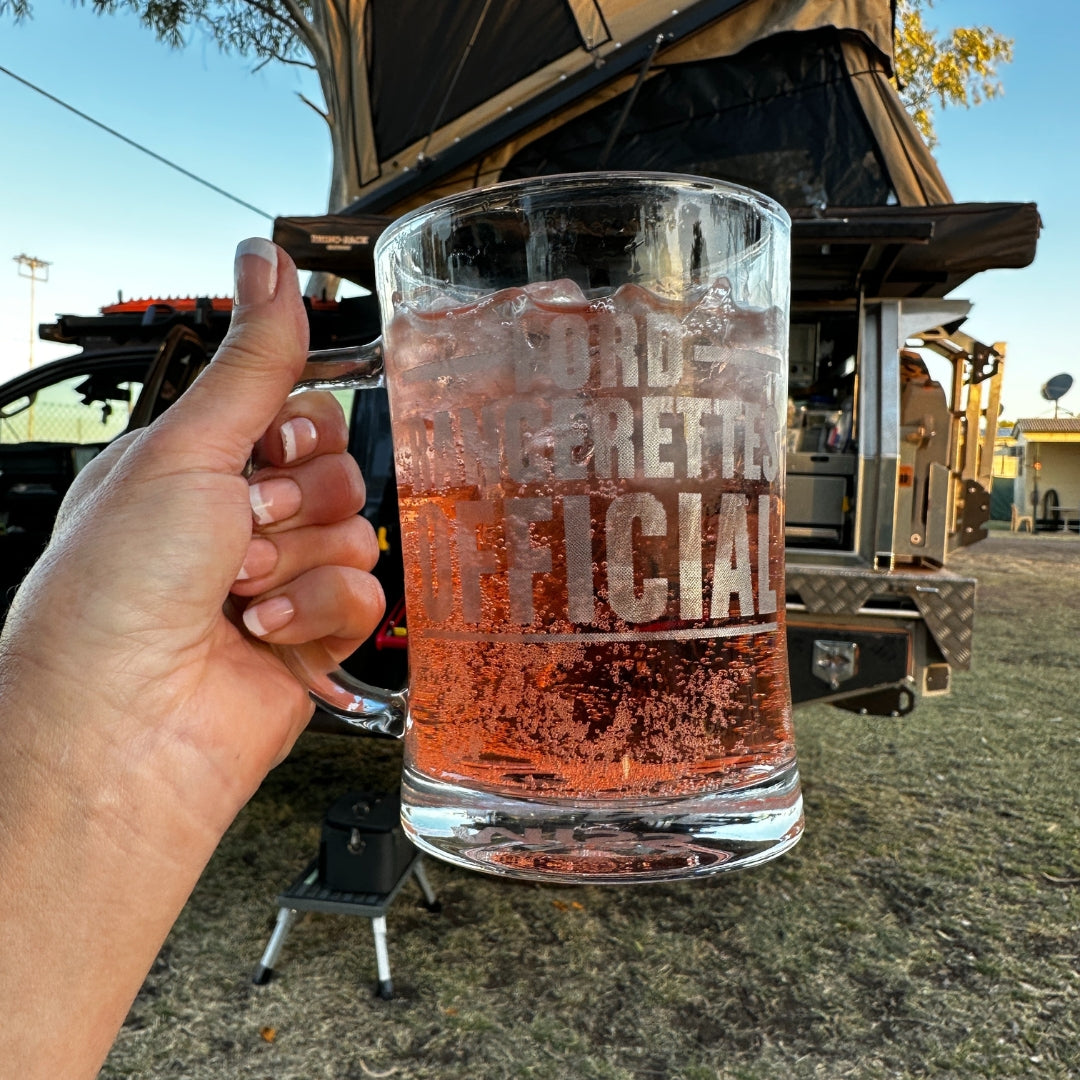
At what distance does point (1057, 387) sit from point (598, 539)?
2040 centimetres

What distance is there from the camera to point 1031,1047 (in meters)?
2.38

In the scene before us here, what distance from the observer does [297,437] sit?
1.01 metres

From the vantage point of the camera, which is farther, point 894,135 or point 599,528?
point 894,135

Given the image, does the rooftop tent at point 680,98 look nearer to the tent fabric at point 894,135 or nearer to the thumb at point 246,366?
the tent fabric at point 894,135

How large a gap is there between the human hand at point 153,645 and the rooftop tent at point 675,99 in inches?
123

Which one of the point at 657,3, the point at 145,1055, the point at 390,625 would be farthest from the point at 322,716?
the point at 657,3

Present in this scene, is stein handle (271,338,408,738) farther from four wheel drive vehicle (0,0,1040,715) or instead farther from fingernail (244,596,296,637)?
four wheel drive vehicle (0,0,1040,715)

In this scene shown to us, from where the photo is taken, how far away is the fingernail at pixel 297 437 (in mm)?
1001

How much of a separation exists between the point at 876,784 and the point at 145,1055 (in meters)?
3.48

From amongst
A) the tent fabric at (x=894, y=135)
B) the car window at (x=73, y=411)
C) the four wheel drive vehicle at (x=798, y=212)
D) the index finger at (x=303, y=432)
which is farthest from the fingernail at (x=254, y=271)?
the tent fabric at (x=894, y=135)

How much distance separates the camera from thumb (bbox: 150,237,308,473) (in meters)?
0.91

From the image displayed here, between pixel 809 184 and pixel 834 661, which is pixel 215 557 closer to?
pixel 834 661

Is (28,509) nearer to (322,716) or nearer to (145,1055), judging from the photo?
(322,716)

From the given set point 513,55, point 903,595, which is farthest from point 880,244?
point 513,55
